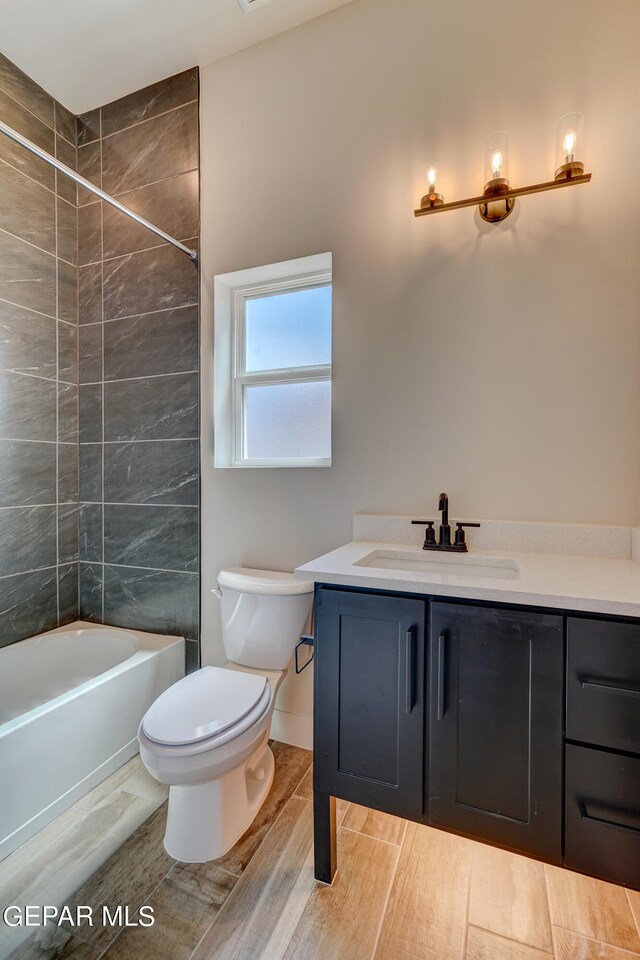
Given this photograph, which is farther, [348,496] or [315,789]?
[348,496]

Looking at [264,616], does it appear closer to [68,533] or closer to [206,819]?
[206,819]

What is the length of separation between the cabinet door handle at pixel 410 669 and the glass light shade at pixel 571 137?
1.49 metres

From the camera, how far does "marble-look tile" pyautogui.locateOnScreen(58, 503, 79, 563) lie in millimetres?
2188

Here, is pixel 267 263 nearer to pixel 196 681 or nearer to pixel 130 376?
pixel 130 376

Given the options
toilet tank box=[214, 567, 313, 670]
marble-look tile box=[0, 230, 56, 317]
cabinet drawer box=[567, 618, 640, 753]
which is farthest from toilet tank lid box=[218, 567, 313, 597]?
marble-look tile box=[0, 230, 56, 317]

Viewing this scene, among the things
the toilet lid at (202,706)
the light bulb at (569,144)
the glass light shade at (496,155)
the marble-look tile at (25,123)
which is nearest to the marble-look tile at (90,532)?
the toilet lid at (202,706)

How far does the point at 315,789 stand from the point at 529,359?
4.96 ft

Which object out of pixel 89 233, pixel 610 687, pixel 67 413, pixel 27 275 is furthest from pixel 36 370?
pixel 610 687

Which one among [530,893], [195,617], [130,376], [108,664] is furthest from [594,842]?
[130,376]

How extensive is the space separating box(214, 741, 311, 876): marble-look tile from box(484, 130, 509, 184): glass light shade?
2255 mm

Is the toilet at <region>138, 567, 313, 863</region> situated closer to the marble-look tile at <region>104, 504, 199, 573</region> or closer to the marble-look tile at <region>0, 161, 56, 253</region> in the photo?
the marble-look tile at <region>104, 504, 199, 573</region>

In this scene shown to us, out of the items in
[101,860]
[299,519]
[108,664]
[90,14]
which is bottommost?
[101,860]

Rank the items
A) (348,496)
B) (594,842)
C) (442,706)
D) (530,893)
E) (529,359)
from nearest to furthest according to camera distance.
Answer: (594,842)
(442,706)
(530,893)
(529,359)
(348,496)

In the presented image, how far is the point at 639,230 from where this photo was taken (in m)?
1.31
